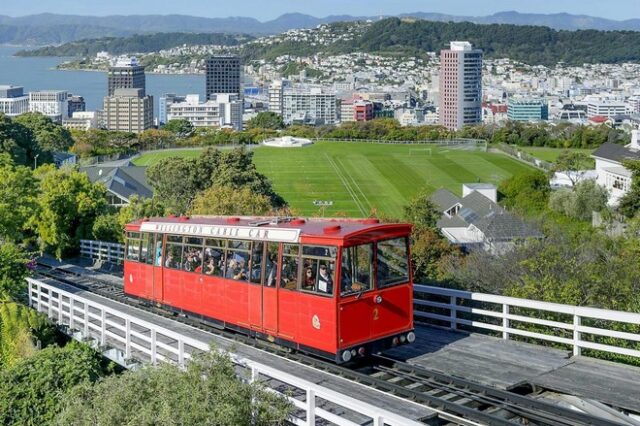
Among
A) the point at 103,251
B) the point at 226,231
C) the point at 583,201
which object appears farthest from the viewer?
the point at 583,201

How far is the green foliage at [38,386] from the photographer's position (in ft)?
41.5

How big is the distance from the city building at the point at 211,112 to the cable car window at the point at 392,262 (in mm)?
171262

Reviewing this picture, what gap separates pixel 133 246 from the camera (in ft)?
57.0

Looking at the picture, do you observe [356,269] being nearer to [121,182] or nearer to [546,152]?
[121,182]

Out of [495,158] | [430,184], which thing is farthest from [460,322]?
[495,158]

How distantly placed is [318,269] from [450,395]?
2.44m

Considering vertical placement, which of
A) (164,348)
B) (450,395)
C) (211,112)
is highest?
(450,395)

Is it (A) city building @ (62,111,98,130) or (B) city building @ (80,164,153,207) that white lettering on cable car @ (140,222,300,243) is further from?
(A) city building @ (62,111,98,130)

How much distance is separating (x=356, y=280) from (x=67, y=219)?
55.7 ft

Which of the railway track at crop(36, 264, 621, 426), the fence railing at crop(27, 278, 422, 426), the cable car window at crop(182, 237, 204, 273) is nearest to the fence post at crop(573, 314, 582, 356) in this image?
the railway track at crop(36, 264, 621, 426)

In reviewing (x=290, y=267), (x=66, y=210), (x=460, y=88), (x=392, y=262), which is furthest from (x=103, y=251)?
(x=460, y=88)

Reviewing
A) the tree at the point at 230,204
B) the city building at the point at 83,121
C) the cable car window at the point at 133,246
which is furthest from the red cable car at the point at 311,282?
the city building at the point at 83,121

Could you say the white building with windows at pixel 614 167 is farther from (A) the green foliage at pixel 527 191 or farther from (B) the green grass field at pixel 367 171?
(B) the green grass field at pixel 367 171

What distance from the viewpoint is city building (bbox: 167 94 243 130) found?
18275cm
